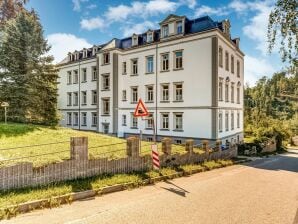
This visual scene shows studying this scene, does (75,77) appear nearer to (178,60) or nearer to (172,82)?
(172,82)

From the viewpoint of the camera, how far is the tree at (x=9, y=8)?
27541 millimetres

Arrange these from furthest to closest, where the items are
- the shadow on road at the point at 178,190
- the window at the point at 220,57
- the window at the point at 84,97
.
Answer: the window at the point at 84,97 < the window at the point at 220,57 < the shadow on road at the point at 178,190

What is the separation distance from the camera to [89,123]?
36.2m

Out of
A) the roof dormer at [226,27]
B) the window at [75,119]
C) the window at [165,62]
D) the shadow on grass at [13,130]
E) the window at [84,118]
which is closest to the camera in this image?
the shadow on grass at [13,130]

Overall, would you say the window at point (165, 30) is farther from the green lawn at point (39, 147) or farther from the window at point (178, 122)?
the green lawn at point (39, 147)

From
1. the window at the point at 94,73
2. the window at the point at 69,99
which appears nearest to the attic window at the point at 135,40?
the window at the point at 94,73

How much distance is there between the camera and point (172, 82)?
27109 mm

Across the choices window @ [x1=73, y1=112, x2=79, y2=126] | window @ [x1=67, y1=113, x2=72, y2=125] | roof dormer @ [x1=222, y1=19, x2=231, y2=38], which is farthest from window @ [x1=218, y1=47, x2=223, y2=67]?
window @ [x1=67, y1=113, x2=72, y2=125]

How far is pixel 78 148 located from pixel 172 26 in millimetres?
21590

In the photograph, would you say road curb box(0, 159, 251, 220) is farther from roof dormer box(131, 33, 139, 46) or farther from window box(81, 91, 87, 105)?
window box(81, 91, 87, 105)

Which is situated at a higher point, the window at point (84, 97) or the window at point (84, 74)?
the window at point (84, 74)

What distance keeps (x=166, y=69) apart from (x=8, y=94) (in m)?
15.4

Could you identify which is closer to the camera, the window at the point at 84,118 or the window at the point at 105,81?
the window at the point at 105,81

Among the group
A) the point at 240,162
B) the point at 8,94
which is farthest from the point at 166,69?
the point at 8,94
